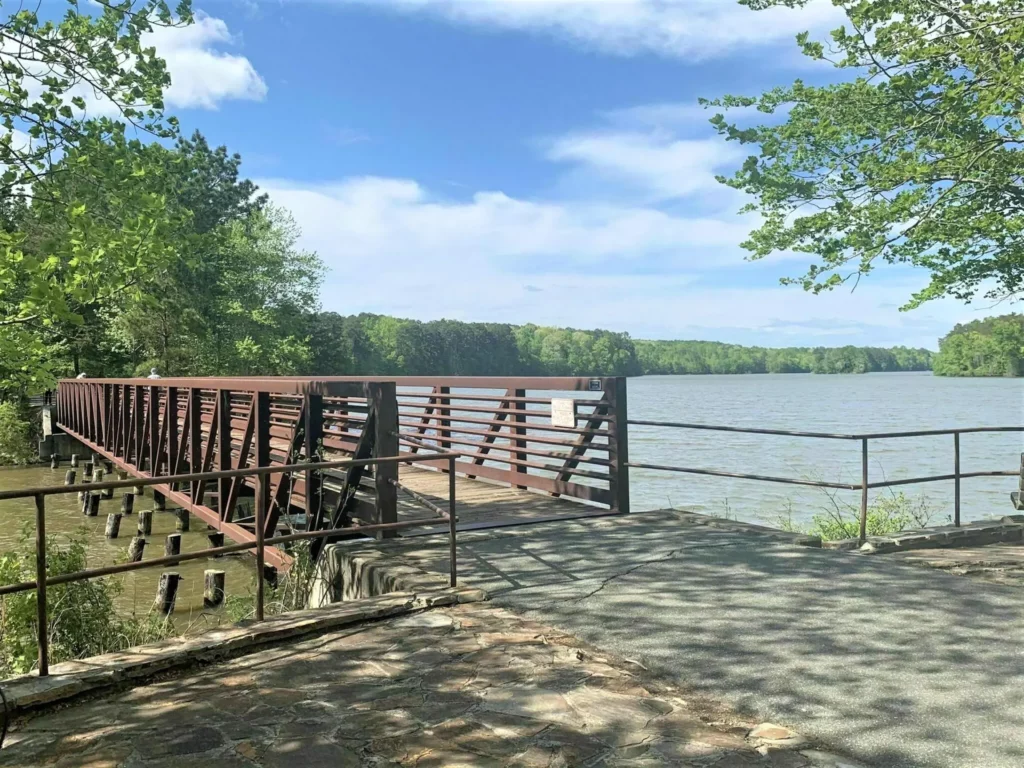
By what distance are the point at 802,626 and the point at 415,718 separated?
2.30 metres

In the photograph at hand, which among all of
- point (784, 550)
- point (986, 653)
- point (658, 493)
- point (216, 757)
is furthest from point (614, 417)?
point (658, 493)

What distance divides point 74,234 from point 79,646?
3661 millimetres

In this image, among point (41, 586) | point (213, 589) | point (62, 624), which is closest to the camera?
point (41, 586)

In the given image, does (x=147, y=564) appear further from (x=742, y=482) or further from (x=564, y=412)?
(x=742, y=482)

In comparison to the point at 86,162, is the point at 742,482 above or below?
below

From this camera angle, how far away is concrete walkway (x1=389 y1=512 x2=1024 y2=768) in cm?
332

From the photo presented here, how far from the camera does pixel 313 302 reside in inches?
1772

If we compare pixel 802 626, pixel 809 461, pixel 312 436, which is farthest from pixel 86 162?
pixel 809 461

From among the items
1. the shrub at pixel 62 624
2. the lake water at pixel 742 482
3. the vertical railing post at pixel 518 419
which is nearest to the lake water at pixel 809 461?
the lake water at pixel 742 482

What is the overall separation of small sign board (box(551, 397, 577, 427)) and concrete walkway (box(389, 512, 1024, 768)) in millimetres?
1810

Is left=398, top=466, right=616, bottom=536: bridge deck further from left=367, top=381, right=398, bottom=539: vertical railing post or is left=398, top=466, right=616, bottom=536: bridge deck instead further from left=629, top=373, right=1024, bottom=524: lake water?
left=629, top=373, right=1024, bottom=524: lake water

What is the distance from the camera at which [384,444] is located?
6977 millimetres

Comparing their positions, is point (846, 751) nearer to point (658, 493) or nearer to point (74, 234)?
point (74, 234)

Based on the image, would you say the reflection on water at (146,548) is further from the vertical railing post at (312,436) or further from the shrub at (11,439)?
the shrub at (11,439)
